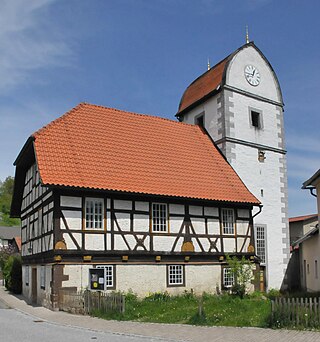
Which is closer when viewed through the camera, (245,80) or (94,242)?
(94,242)

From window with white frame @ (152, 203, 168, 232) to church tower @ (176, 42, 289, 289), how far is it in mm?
6403

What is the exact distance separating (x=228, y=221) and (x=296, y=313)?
37.1 feet

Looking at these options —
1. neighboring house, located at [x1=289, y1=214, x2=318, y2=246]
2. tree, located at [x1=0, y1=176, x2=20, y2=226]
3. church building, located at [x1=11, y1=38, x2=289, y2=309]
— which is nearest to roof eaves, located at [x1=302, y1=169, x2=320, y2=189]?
church building, located at [x1=11, y1=38, x2=289, y2=309]

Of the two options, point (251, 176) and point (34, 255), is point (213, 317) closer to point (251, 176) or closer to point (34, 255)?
point (34, 255)

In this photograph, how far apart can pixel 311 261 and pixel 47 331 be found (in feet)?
62.9

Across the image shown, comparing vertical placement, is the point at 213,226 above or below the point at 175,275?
above

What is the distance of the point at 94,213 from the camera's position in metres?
19.9

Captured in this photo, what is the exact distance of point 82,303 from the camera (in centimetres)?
1712

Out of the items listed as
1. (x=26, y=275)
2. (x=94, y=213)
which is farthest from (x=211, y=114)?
(x=26, y=275)

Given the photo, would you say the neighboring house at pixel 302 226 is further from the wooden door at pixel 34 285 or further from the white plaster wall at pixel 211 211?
the wooden door at pixel 34 285

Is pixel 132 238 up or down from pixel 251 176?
down

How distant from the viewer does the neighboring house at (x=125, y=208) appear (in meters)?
19.1

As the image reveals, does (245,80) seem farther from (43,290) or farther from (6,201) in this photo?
(6,201)

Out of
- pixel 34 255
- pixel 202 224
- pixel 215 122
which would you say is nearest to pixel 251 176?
pixel 215 122
